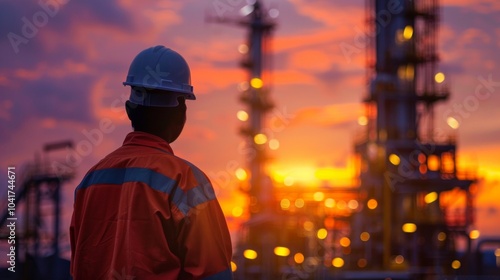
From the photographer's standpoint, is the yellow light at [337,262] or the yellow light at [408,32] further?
the yellow light at [408,32]

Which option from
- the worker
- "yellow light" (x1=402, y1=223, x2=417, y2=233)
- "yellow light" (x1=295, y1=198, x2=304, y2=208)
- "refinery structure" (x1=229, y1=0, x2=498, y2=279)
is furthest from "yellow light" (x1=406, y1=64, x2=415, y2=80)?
the worker

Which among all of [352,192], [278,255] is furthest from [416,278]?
[352,192]

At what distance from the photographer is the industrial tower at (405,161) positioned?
44.8 m

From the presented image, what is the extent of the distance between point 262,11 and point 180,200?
5669cm

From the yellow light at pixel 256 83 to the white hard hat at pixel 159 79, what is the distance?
5316 cm

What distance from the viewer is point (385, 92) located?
46.8 m

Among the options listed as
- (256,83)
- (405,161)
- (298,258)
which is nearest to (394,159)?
(405,161)

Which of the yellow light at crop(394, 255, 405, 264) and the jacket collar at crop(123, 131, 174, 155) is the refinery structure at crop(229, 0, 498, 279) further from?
the jacket collar at crop(123, 131, 174, 155)

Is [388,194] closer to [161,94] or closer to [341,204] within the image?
[341,204]

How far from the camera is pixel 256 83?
5697 cm

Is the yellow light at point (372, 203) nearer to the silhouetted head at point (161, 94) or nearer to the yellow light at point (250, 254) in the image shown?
the yellow light at point (250, 254)

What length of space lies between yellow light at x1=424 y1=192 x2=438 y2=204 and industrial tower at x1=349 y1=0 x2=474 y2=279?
5cm

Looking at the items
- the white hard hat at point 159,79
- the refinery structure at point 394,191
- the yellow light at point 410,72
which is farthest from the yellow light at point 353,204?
the white hard hat at point 159,79

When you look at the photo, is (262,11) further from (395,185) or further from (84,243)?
(84,243)
